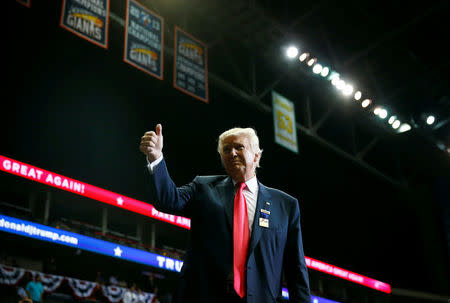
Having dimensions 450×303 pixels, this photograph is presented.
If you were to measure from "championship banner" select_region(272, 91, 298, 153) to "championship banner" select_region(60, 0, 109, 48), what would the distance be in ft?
12.2

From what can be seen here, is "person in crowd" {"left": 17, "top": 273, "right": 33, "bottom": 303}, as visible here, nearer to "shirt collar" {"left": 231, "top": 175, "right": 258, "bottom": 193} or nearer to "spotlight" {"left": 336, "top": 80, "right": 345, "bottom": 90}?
"spotlight" {"left": 336, "top": 80, "right": 345, "bottom": 90}

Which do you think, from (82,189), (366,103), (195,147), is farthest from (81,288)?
(366,103)

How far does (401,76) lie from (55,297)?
8.34m

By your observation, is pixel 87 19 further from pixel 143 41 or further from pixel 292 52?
pixel 292 52

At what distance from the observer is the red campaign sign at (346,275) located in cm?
1076

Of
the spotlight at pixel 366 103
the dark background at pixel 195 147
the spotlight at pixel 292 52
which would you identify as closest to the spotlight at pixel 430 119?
the dark background at pixel 195 147

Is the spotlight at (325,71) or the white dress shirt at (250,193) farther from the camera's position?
the spotlight at (325,71)

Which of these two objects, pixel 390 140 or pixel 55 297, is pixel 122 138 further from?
pixel 390 140

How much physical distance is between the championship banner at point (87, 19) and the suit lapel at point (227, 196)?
4.52 m

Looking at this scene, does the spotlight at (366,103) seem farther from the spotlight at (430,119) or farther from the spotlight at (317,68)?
the spotlight at (430,119)

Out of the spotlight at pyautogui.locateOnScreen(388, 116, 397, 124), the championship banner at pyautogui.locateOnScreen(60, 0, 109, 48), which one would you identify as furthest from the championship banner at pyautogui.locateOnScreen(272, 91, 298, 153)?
the championship banner at pyautogui.locateOnScreen(60, 0, 109, 48)

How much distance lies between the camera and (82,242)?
7332 millimetres

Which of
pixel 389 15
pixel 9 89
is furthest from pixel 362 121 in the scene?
pixel 9 89

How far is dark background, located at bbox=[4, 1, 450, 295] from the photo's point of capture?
8234 millimetres
